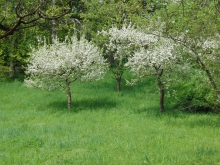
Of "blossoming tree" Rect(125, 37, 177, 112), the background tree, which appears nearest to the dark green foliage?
"blossoming tree" Rect(125, 37, 177, 112)

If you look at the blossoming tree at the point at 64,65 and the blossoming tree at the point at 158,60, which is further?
the blossoming tree at the point at 64,65

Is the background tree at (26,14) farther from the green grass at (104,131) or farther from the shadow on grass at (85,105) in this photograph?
the shadow on grass at (85,105)

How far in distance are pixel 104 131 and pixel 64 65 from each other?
7.23 m

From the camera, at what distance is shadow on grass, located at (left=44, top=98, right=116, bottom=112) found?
18531 millimetres

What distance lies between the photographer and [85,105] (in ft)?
63.6

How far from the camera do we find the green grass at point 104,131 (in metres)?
9.47

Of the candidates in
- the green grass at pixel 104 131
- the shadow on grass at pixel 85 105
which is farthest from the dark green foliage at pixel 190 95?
the shadow on grass at pixel 85 105

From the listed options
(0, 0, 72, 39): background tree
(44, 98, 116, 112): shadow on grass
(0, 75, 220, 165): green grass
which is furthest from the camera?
(44, 98, 116, 112): shadow on grass

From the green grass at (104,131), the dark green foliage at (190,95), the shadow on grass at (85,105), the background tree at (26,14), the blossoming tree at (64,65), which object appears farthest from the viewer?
the blossoming tree at (64,65)

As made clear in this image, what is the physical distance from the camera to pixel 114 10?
25.5 metres

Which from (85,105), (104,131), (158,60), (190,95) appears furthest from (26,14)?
(85,105)

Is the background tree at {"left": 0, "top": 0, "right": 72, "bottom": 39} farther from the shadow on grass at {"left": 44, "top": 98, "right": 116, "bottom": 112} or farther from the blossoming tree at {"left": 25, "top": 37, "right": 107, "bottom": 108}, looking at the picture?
the blossoming tree at {"left": 25, "top": 37, "right": 107, "bottom": 108}

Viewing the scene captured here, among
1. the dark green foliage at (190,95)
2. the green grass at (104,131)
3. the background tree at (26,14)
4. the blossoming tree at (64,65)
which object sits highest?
the background tree at (26,14)

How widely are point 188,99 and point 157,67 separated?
9.50 feet
